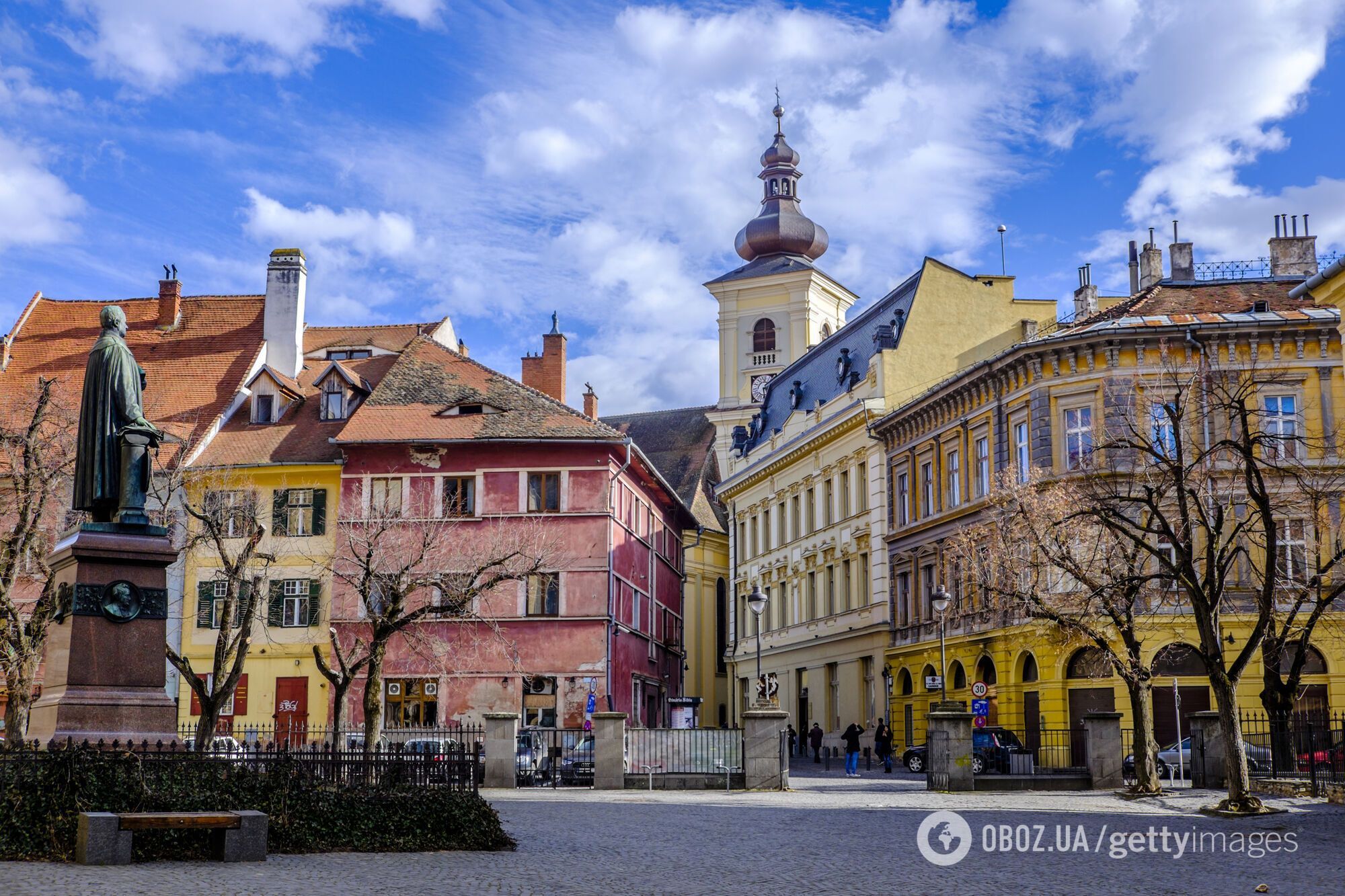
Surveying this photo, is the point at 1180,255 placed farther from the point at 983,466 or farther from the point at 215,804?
the point at 215,804

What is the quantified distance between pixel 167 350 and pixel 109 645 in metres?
42.3

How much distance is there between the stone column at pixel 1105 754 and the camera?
31.3 m

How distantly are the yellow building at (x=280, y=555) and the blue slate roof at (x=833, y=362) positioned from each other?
19190mm

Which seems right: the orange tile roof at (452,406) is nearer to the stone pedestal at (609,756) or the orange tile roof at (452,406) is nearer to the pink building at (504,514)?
the pink building at (504,514)

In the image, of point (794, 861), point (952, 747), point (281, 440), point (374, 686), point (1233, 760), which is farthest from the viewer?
point (281, 440)

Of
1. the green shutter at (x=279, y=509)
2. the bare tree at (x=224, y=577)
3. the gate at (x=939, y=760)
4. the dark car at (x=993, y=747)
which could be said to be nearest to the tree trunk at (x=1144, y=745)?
the gate at (x=939, y=760)

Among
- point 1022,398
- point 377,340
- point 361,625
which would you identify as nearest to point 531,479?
point 361,625

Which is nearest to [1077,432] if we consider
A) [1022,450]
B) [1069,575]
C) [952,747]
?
[1022,450]

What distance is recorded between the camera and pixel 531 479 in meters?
51.4

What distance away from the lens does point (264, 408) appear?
53219 millimetres

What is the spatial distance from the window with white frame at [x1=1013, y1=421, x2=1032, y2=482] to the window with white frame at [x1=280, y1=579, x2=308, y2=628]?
22491 millimetres

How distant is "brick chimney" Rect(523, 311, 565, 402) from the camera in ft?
205

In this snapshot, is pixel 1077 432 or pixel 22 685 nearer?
pixel 22 685

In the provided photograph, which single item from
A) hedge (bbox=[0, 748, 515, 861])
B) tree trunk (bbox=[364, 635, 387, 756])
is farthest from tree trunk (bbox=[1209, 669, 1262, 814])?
tree trunk (bbox=[364, 635, 387, 756])
